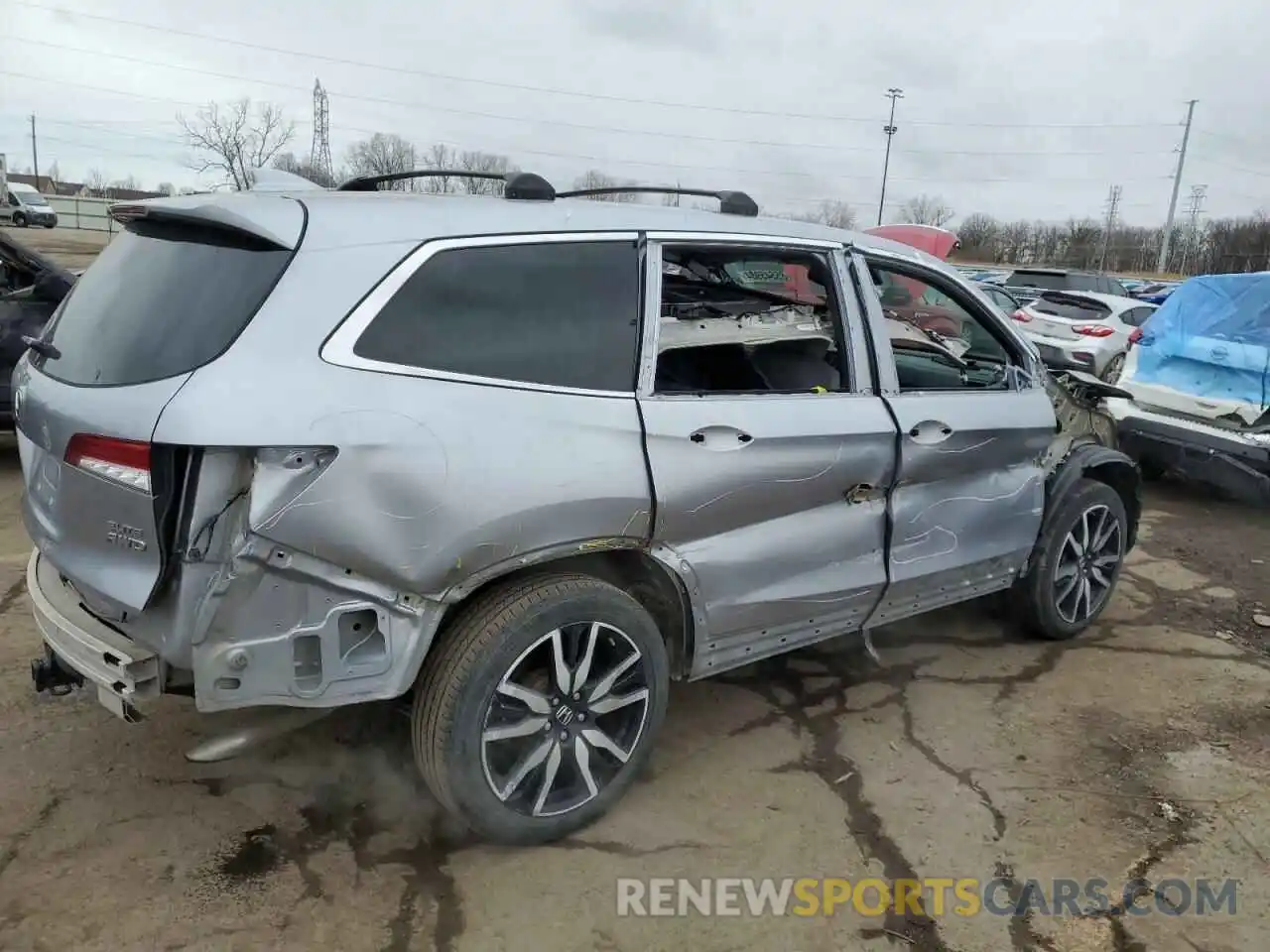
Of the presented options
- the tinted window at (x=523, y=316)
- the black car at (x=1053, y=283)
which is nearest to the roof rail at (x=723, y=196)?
the tinted window at (x=523, y=316)

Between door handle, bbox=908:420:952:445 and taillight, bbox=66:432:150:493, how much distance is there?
2472mm

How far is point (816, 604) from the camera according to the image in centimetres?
328

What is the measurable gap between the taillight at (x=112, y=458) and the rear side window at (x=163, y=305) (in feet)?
0.54

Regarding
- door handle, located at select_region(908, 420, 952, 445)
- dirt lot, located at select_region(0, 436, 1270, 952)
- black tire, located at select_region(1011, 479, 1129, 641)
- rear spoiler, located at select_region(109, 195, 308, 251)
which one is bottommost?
dirt lot, located at select_region(0, 436, 1270, 952)

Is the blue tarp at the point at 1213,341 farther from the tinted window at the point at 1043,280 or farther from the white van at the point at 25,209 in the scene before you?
the white van at the point at 25,209

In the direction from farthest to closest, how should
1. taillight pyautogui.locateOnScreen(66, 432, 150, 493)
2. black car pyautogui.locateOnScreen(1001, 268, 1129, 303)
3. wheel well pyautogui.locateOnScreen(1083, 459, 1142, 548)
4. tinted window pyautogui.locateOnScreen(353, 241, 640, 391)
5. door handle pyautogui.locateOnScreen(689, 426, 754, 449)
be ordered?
black car pyautogui.locateOnScreen(1001, 268, 1129, 303) → wheel well pyautogui.locateOnScreen(1083, 459, 1142, 548) → door handle pyautogui.locateOnScreen(689, 426, 754, 449) → tinted window pyautogui.locateOnScreen(353, 241, 640, 391) → taillight pyautogui.locateOnScreen(66, 432, 150, 493)

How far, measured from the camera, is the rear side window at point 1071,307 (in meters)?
13.1

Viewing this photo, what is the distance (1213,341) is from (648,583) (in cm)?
604

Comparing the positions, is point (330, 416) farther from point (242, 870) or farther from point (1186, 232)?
point (1186, 232)

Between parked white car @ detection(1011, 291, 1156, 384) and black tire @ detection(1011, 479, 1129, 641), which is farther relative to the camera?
parked white car @ detection(1011, 291, 1156, 384)

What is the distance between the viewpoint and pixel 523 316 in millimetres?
2641

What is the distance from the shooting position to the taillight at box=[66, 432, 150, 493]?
2.18 m

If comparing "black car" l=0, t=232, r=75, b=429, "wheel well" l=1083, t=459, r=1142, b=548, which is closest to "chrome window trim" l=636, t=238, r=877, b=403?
"wheel well" l=1083, t=459, r=1142, b=548

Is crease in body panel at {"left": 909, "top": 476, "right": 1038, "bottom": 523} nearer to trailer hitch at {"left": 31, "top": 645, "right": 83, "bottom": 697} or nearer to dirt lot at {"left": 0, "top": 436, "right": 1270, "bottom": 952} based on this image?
dirt lot at {"left": 0, "top": 436, "right": 1270, "bottom": 952}
